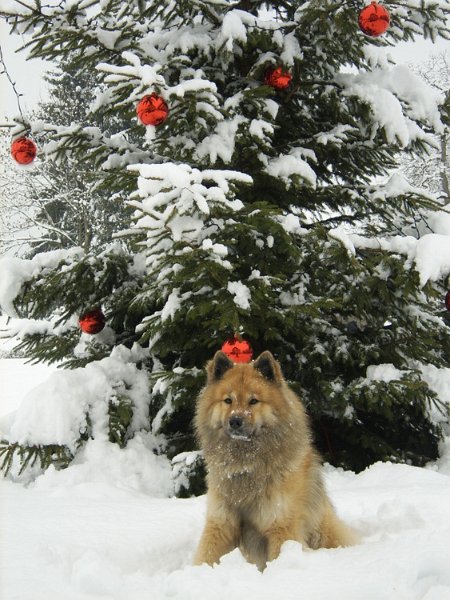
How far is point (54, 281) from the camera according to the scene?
620cm

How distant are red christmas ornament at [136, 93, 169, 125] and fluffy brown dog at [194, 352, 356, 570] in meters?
2.50

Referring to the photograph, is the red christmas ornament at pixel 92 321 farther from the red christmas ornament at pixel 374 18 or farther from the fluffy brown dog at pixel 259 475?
the red christmas ornament at pixel 374 18

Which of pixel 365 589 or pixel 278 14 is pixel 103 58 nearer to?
pixel 278 14

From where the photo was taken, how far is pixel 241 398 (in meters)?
3.82

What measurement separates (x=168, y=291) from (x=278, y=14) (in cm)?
453

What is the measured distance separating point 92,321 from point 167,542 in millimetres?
3146

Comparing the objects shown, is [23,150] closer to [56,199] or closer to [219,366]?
[219,366]

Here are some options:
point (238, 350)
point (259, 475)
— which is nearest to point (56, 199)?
point (238, 350)

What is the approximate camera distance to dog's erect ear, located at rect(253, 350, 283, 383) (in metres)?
3.99

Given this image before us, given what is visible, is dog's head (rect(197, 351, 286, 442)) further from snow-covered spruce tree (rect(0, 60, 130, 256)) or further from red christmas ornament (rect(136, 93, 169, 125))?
snow-covered spruce tree (rect(0, 60, 130, 256))

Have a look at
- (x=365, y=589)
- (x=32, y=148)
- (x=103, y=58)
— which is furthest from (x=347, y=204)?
(x=365, y=589)

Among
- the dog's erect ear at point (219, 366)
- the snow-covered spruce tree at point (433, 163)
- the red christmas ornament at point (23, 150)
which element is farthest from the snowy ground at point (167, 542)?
the snow-covered spruce tree at point (433, 163)

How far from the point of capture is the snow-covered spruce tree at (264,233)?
5457 mm

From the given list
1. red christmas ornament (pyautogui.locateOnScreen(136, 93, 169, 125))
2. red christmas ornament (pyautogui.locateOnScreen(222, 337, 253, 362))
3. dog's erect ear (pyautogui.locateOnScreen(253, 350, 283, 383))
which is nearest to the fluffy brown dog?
dog's erect ear (pyautogui.locateOnScreen(253, 350, 283, 383))
